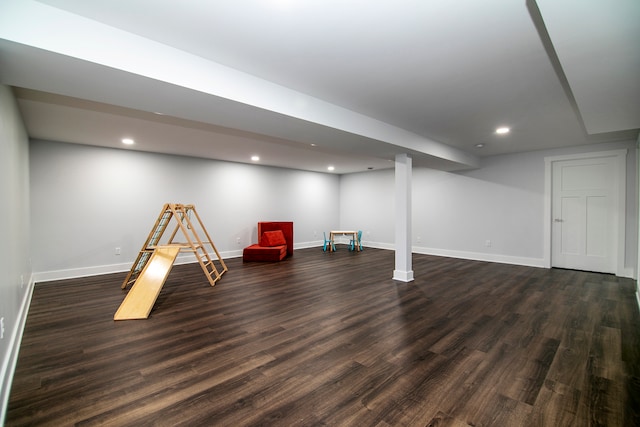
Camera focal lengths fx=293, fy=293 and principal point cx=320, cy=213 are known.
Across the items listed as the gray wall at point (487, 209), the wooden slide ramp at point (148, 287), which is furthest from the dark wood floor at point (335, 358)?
the gray wall at point (487, 209)

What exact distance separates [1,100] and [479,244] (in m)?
7.99

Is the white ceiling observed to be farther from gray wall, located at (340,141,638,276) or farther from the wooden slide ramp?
gray wall, located at (340,141,638,276)

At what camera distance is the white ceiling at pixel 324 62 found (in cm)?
174

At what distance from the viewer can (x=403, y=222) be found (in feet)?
16.5

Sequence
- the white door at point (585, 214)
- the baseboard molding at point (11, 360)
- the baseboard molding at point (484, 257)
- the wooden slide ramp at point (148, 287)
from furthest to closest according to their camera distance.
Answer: the baseboard molding at point (484, 257)
the white door at point (585, 214)
the wooden slide ramp at point (148, 287)
the baseboard molding at point (11, 360)

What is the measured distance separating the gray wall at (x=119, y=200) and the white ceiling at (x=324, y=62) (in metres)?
1.70

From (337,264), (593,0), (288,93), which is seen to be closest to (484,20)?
(593,0)

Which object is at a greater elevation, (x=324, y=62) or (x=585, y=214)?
(x=324, y=62)

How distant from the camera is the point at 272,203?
8328 mm

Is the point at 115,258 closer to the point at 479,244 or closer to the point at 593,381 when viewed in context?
the point at 593,381

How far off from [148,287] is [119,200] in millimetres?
2932

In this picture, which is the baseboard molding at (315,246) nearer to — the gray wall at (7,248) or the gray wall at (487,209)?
the gray wall at (487,209)

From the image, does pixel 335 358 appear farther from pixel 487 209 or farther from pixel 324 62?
pixel 487 209

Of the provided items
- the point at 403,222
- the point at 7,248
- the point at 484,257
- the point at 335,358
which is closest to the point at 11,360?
the point at 7,248
